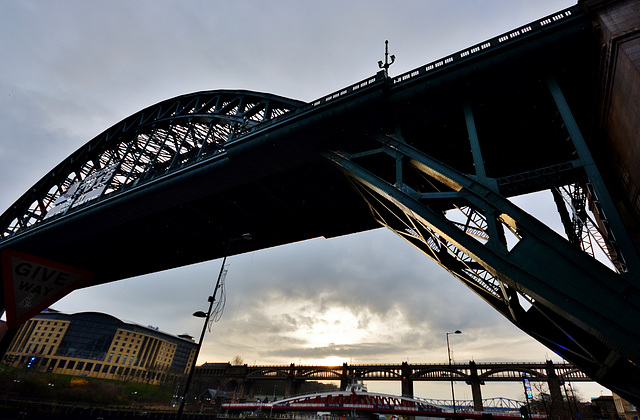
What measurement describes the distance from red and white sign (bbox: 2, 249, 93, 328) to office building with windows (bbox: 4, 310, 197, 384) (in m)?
70.6

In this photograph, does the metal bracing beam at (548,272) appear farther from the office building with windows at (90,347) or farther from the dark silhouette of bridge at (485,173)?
the office building with windows at (90,347)

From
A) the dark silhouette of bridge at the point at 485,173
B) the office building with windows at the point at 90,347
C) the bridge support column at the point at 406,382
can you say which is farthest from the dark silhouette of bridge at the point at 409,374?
the dark silhouette of bridge at the point at 485,173

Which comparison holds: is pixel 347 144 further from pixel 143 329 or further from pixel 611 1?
pixel 143 329

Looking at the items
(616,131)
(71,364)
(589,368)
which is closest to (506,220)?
(616,131)

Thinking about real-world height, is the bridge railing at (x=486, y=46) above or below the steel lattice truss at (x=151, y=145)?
below

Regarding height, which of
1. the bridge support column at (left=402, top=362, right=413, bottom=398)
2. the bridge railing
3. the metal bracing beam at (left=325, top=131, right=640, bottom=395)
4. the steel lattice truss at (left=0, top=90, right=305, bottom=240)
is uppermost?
the steel lattice truss at (left=0, top=90, right=305, bottom=240)

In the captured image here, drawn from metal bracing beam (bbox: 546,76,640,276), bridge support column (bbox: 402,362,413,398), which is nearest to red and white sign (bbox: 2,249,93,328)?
metal bracing beam (bbox: 546,76,640,276)

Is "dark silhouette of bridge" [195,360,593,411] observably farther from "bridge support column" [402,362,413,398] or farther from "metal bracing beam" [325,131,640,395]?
"metal bracing beam" [325,131,640,395]

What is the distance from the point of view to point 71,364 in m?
112

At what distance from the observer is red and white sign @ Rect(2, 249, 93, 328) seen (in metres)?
36.3

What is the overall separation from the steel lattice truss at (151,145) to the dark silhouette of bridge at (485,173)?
12.8 inches

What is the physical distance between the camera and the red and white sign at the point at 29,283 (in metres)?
36.3

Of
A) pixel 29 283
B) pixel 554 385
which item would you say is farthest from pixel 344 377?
pixel 29 283

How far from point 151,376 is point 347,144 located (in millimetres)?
153624
